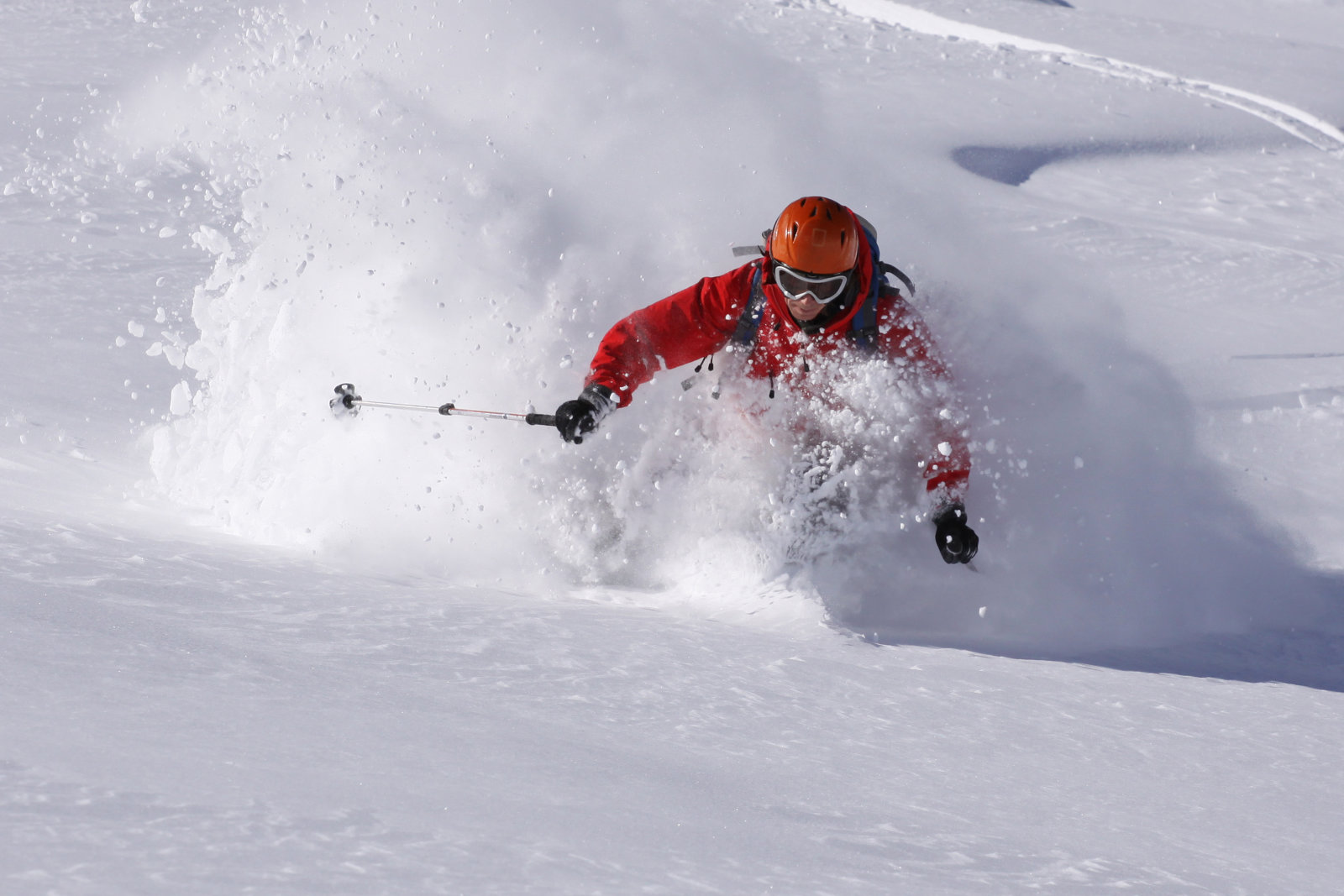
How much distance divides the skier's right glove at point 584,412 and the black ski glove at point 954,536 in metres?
1.26

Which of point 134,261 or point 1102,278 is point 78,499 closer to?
point 134,261

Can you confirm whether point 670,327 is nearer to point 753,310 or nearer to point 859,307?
point 753,310

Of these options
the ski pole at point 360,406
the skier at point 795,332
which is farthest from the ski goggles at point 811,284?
the ski pole at point 360,406

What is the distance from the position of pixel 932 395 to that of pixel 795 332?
57 centimetres

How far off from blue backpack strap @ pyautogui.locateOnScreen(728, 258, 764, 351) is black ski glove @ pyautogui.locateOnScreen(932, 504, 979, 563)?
97 centimetres

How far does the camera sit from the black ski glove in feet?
13.1

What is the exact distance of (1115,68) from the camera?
14.7 meters

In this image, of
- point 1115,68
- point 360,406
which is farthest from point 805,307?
point 1115,68

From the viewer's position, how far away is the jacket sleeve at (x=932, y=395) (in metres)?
4.16

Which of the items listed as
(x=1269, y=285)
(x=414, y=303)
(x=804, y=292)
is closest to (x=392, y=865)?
(x=804, y=292)

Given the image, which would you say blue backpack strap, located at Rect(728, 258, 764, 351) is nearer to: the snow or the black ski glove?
the snow

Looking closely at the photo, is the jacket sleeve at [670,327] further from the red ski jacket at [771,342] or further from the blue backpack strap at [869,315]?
the blue backpack strap at [869,315]

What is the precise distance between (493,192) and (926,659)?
3118mm

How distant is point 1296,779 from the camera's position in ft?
9.16
